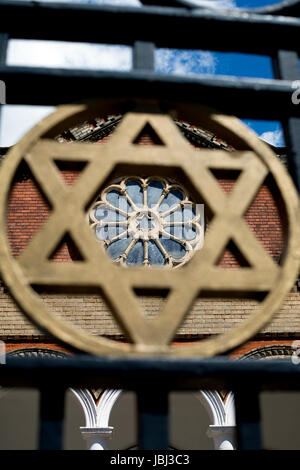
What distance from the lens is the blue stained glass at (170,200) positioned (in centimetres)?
1033

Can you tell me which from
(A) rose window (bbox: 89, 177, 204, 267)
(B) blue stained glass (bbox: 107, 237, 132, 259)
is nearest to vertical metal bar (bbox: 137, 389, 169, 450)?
(A) rose window (bbox: 89, 177, 204, 267)

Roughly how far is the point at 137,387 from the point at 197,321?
7.37 m

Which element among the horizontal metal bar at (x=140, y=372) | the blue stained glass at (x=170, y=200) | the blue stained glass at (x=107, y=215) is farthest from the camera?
the blue stained glass at (x=170, y=200)

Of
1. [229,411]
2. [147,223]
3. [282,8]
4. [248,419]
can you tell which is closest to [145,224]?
[147,223]

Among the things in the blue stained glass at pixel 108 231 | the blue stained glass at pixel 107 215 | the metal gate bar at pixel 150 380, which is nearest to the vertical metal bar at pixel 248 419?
the metal gate bar at pixel 150 380

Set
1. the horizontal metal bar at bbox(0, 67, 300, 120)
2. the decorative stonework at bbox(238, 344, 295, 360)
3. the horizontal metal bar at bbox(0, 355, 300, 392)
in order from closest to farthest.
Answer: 1. the horizontal metal bar at bbox(0, 355, 300, 392)
2. the horizontal metal bar at bbox(0, 67, 300, 120)
3. the decorative stonework at bbox(238, 344, 295, 360)

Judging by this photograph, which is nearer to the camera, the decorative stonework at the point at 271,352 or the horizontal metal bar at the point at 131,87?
the horizontal metal bar at the point at 131,87

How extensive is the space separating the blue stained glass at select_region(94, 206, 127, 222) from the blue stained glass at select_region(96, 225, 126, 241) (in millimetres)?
181

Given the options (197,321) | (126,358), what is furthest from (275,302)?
(197,321)

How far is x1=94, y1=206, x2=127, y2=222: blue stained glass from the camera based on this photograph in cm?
1002

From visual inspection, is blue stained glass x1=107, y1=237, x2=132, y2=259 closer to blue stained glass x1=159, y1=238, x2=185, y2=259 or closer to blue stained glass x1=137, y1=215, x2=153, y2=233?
blue stained glass x1=137, y1=215, x2=153, y2=233

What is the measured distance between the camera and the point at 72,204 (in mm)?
1241

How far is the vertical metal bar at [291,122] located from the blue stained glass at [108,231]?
8310 mm

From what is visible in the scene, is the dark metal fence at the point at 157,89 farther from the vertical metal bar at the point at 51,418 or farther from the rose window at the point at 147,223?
the rose window at the point at 147,223
